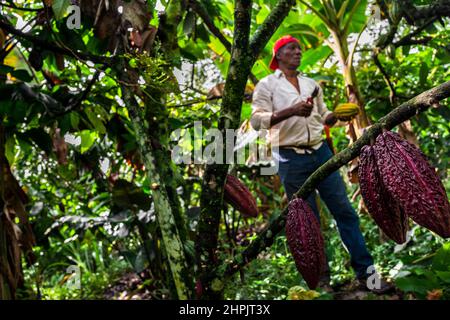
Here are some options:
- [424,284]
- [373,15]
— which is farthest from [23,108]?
[373,15]

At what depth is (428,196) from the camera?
62 cm

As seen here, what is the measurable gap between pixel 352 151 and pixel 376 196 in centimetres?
8

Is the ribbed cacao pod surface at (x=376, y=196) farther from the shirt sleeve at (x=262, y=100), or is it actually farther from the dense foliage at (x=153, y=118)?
the shirt sleeve at (x=262, y=100)

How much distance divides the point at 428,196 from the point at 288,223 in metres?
0.24

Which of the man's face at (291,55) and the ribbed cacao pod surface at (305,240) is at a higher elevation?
the man's face at (291,55)

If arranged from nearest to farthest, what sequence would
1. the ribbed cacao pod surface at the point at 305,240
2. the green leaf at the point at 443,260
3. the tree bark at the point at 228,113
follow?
the ribbed cacao pod surface at the point at 305,240 → the tree bark at the point at 228,113 → the green leaf at the point at 443,260

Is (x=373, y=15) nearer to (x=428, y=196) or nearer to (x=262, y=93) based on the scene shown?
(x=262, y=93)

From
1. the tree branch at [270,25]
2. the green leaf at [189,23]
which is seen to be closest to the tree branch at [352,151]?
the tree branch at [270,25]

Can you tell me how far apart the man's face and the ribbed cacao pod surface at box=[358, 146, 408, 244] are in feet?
6.48

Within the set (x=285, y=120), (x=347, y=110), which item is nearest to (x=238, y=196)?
(x=285, y=120)

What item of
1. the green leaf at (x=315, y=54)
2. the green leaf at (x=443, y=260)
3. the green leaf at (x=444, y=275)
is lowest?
the green leaf at (x=444, y=275)

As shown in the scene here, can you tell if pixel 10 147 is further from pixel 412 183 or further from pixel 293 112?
pixel 412 183

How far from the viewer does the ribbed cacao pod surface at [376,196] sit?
0.66m

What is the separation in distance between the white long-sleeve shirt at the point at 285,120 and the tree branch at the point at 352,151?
5.05 feet
